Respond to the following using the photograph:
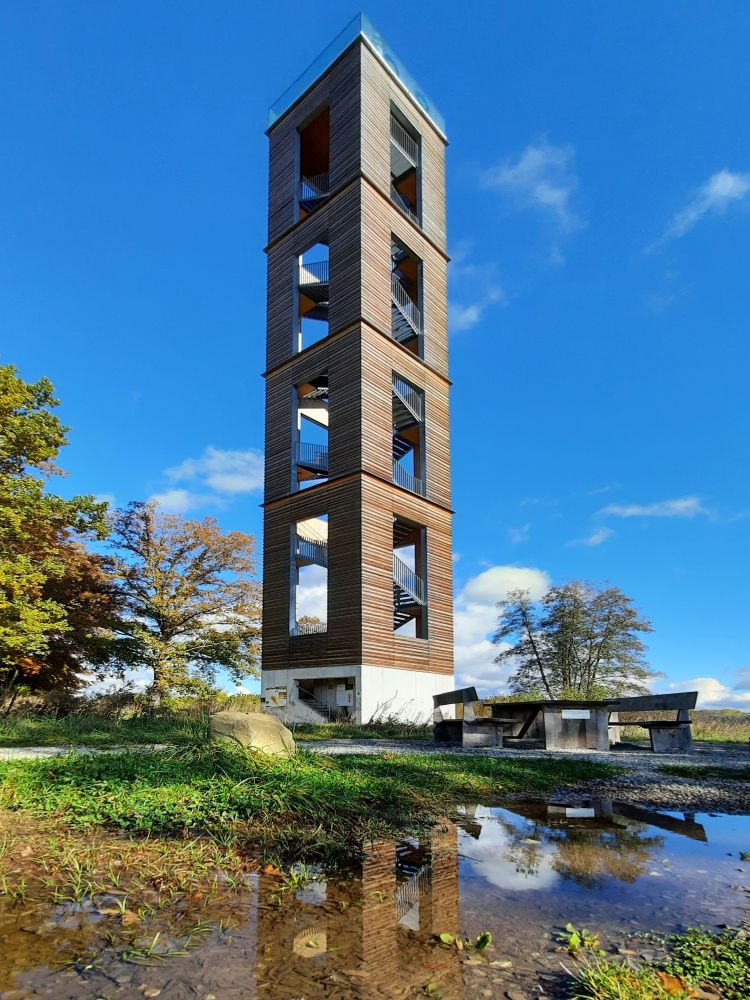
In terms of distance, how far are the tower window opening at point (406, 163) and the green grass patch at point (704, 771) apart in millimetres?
24080

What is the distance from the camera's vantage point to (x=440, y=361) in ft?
88.8

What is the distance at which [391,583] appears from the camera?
21.9 metres

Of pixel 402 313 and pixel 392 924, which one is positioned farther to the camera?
pixel 402 313

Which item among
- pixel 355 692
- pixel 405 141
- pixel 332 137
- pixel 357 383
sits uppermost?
pixel 405 141

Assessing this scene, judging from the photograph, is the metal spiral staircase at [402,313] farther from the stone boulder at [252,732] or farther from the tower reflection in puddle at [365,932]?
the tower reflection in puddle at [365,932]

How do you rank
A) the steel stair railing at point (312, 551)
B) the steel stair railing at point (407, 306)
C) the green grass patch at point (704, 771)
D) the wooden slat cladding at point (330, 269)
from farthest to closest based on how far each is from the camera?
1. the steel stair railing at point (407, 306)
2. the wooden slat cladding at point (330, 269)
3. the steel stair railing at point (312, 551)
4. the green grass patch at point (704, 771)

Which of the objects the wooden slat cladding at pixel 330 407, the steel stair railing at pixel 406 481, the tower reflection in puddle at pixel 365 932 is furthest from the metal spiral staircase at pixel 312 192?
the tower reflection in puddle at pixel 365 932

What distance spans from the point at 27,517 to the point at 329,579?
9376mm

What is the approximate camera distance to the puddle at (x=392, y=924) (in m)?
2.43

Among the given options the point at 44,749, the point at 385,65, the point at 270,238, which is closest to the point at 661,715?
the point at 44,749

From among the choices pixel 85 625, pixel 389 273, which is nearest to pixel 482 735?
pixel 85 625

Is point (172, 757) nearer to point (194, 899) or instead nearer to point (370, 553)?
point (194, 899)

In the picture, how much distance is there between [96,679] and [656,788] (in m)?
22.0

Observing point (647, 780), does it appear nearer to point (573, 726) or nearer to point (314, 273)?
point (573, 726)
